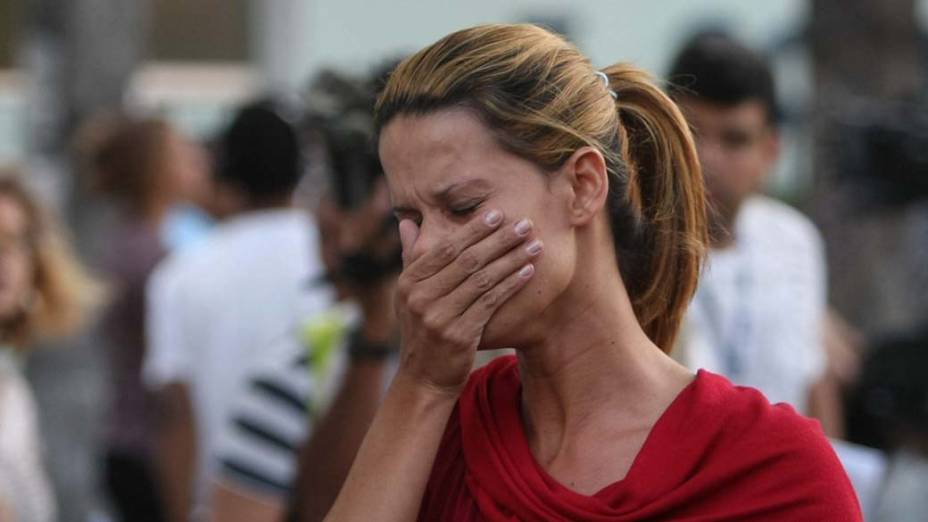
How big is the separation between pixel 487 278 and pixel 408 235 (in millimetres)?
124

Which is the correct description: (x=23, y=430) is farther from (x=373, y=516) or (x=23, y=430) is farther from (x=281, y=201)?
(x=373, y=516)

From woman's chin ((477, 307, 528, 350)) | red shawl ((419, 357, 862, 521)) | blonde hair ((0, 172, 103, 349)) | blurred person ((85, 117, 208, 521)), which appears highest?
woman's chin ((477, 307, 528, 350))

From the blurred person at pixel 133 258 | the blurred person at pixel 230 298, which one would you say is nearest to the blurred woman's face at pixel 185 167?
the blurred person at pixel 133 258

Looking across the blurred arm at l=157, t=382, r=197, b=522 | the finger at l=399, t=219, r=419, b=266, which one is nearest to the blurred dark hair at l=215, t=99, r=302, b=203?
the blurred arm at l=157, t=382, r=197, b=522

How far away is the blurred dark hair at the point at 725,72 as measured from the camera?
4.50 metres

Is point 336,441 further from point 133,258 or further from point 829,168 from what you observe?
point 829,168

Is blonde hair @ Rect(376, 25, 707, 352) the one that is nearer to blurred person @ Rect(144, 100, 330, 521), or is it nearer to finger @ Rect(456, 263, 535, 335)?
finger @ Rect(456, 263, 535, 335)

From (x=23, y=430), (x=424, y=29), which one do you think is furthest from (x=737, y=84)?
(x=424, y=29)

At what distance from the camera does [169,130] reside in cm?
768

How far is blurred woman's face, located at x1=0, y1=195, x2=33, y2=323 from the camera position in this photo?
17.0ft

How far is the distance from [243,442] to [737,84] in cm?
151

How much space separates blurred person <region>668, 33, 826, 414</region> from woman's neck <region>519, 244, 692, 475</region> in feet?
6.31

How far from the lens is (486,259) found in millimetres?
2209

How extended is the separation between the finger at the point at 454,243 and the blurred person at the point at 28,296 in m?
2.55
